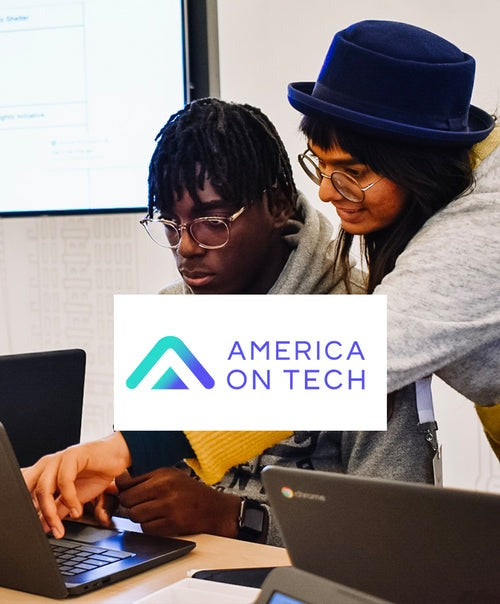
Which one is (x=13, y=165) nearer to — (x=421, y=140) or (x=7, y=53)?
(x=7, y=53)

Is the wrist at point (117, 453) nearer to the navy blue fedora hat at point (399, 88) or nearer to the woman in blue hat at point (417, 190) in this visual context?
the woman in blue hat at point (417, 190)

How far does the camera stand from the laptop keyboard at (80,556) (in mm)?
980

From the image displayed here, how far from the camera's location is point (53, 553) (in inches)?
→ 36.5

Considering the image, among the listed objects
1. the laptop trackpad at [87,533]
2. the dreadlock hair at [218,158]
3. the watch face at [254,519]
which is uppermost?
the dreadlock hair at [218,158]

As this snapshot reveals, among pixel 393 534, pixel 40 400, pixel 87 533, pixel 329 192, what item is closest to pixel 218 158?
pixel 329 192

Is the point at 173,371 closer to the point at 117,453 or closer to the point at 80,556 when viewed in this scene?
the point at 117,453

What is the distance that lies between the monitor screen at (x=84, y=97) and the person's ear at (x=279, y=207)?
0.68m

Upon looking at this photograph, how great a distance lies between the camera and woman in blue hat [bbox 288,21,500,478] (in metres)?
1.03

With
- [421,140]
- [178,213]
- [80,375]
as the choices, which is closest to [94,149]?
[178,213]

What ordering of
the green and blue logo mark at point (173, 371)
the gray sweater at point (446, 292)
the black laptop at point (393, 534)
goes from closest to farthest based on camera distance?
the black laptop at point (393, 534) → the gray sweater at point (446, 292) → the green and blue logo mark at point (173, 371)

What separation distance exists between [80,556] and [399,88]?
0.66 m

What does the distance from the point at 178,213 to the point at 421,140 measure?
1.28ft

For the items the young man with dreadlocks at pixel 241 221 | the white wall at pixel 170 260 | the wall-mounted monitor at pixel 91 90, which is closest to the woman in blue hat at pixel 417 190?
the young man with dreadlocks at pixel 241 221

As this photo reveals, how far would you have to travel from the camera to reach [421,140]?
1094mm
